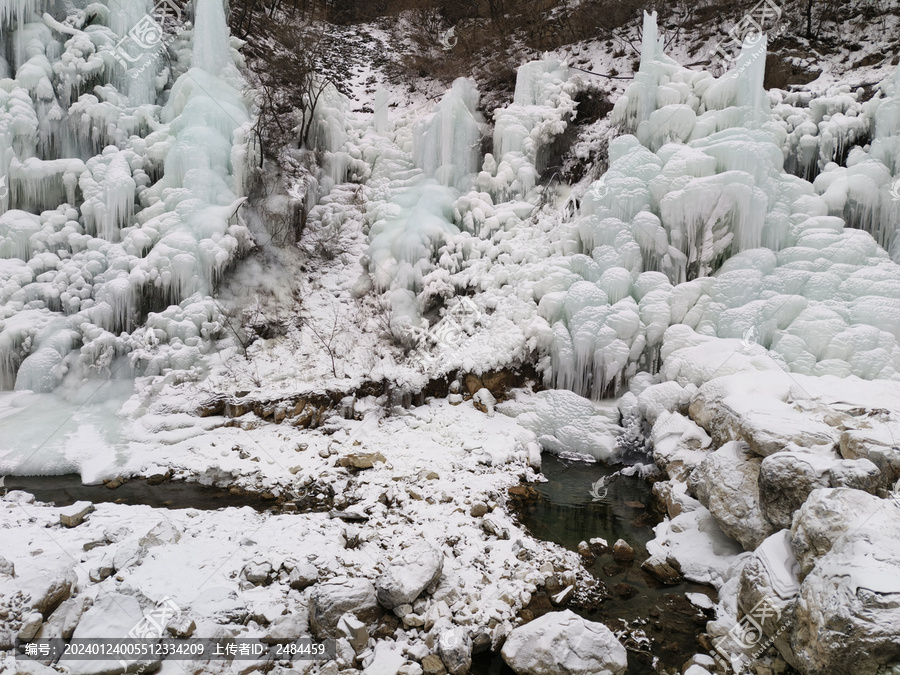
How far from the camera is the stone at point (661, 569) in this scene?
14.5 ft

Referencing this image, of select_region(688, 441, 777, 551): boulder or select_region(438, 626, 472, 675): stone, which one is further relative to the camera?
select_region(688, 441, 777, 551): boulder

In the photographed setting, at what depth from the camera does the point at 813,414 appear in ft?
14.8

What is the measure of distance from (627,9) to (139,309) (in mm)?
13228

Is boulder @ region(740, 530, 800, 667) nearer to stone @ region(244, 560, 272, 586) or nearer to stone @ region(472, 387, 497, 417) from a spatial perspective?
stone @ region(244, 560, 272, 586)

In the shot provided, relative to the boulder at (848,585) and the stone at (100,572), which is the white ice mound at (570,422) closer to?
the boulder at (848,585)

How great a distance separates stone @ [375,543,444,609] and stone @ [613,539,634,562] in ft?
5.96

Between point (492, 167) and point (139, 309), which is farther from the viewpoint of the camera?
point (492, 167)

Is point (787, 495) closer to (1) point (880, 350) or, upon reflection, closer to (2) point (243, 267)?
(1) point (880, 350)

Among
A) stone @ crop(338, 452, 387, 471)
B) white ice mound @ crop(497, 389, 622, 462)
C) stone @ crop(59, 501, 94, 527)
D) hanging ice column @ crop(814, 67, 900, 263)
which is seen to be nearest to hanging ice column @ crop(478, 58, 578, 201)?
white ice mound @ crop(497, 389, 622, 462)

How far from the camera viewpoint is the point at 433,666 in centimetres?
345

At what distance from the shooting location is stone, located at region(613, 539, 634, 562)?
4.73 meters

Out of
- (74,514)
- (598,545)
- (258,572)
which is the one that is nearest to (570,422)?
(598,545)

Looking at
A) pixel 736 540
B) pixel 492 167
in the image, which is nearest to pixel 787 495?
pixel 736 540

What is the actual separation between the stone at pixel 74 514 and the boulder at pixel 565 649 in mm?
4146
